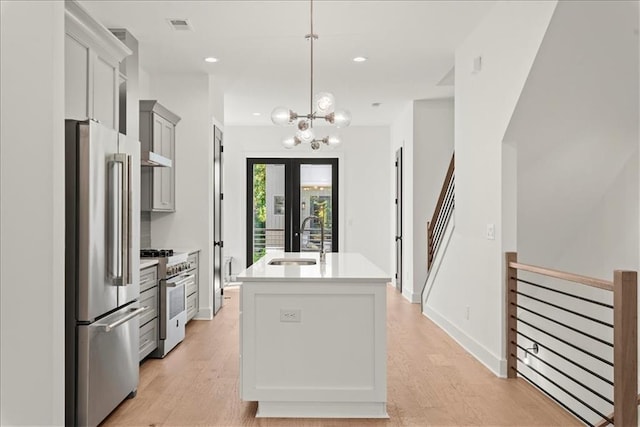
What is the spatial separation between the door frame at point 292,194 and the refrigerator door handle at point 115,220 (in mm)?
6264

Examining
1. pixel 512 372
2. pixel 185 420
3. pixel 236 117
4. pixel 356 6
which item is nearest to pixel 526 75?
pixel 356 6

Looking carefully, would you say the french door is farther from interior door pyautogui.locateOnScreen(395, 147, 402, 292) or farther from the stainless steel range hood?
Result: the stainless steel range hood

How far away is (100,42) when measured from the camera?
337 cm

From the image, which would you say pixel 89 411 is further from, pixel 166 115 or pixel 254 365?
pixel 166 115

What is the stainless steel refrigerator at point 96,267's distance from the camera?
276 centimetres

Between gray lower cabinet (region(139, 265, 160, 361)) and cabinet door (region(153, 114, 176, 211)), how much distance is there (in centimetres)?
118

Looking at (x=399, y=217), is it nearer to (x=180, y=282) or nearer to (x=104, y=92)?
(x=180, y=282)

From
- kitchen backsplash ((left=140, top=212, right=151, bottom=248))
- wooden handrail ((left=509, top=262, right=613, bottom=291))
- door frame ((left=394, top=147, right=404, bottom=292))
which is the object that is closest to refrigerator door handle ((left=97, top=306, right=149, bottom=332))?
kitchen backsplash ((left=140, top=212, right=151, bottom=248))

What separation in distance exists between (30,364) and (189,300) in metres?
3.60

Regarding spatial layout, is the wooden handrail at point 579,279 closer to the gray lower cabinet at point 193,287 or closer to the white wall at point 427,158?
the gray lower cabinet at point 193,287

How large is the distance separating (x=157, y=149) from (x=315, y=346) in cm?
316

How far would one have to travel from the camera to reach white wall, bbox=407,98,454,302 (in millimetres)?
7414

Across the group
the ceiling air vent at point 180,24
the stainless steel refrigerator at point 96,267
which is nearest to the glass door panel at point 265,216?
the ceiling air vent at point 180,24

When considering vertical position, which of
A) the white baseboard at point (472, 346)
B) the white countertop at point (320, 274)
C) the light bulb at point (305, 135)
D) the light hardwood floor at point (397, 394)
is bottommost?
the light hardwood floor at point (397, 394)
